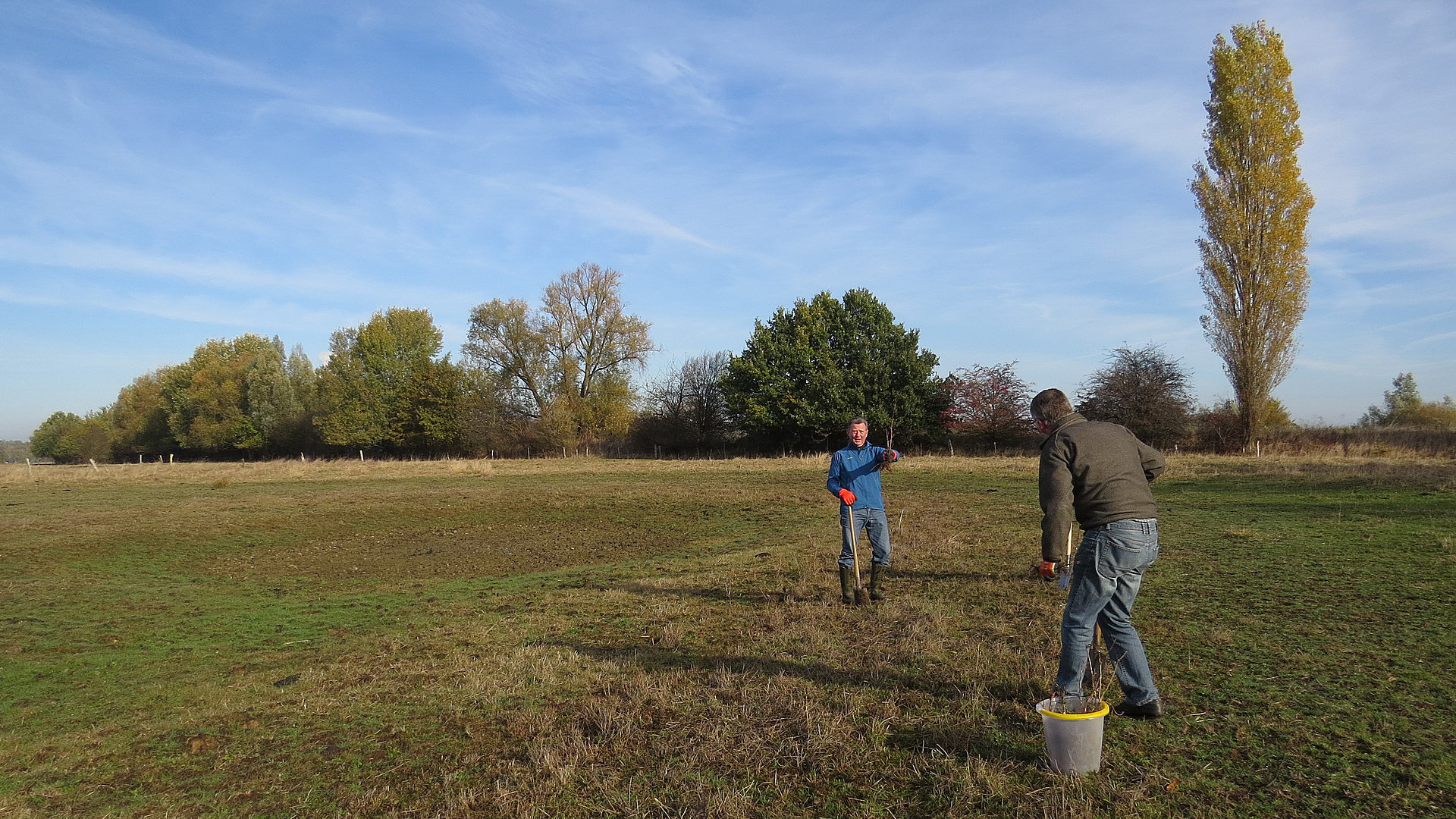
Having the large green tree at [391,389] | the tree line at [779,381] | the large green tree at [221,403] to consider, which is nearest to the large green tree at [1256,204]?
the tree line at [779,381]

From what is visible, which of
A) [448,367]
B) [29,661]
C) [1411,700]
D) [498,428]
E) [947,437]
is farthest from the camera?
[448,367]

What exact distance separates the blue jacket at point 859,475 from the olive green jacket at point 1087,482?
3.78m

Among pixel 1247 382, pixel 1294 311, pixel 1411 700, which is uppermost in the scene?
pixel 1294 311

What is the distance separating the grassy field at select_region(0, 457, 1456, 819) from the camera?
408 cm

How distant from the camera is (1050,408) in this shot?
4836mm

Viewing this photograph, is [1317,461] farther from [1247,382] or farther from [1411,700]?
[1411,700]

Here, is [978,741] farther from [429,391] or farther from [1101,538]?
[429,391]

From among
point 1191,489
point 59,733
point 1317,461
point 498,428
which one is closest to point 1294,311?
point 1317,461

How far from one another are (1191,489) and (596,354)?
149 ft

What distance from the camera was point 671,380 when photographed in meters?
59.3

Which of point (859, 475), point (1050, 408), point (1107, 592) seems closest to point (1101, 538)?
point (1107, 592)

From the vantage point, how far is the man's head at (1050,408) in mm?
4789

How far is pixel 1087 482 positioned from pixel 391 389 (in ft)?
222

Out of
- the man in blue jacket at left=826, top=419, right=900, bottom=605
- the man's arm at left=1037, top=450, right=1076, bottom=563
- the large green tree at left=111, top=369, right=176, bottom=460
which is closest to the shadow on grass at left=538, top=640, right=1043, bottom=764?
the man's arm at left=1037, top=450, right=1076, bottom=563
